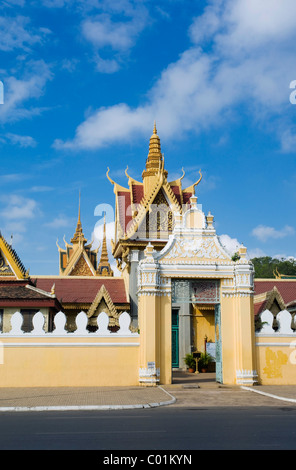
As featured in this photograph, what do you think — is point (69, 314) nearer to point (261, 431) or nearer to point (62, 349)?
point (62, 349)

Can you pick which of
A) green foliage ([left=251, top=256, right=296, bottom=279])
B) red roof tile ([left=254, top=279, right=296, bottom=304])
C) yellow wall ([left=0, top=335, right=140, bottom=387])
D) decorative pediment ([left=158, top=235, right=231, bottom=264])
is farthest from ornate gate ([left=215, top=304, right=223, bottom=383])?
Answer: green foliage ([left=251, top=256, right=296, bottom=279])

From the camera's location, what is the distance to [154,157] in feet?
98.3

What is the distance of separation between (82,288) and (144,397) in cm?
1445

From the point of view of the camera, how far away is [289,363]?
1772 cm

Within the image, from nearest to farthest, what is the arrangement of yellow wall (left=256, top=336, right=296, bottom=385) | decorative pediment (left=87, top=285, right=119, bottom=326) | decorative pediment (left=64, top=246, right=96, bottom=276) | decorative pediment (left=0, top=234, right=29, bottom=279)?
yellow wall (left=256, top=336, right=296, bottom=385)
decorative pediment (left=0, top=234, right=29, bottom=279)
decorative pediment (left=87, top=285, right=119, bottom=326)
decorative pediment (left=64, top=246, right=96, bottom=276)

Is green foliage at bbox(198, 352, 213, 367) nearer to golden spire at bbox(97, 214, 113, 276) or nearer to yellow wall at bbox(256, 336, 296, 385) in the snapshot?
yellow wall at bbox(256, 336, 296, 385)

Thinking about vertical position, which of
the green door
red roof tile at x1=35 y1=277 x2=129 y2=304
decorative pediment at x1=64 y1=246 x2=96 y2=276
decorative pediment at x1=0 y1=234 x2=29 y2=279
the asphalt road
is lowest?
the asphalt road

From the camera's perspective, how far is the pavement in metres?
11.9

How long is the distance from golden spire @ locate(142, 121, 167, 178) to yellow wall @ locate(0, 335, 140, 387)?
14031 millimetres

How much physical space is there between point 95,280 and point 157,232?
15.7 ft

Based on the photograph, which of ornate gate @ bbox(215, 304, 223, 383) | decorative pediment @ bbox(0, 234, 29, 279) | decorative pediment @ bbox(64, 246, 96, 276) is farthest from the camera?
decorative pediment @ bbox(64, 246, 96, 276)

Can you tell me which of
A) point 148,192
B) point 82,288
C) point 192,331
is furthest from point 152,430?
point 148,192

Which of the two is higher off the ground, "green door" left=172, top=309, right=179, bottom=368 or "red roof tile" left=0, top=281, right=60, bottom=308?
"red roof tile" left=0, top=281, right=60, bottom=308

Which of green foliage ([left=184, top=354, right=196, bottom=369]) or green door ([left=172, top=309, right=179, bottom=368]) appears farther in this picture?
green door ([left=172, top=309, right=179, bottom=368])
